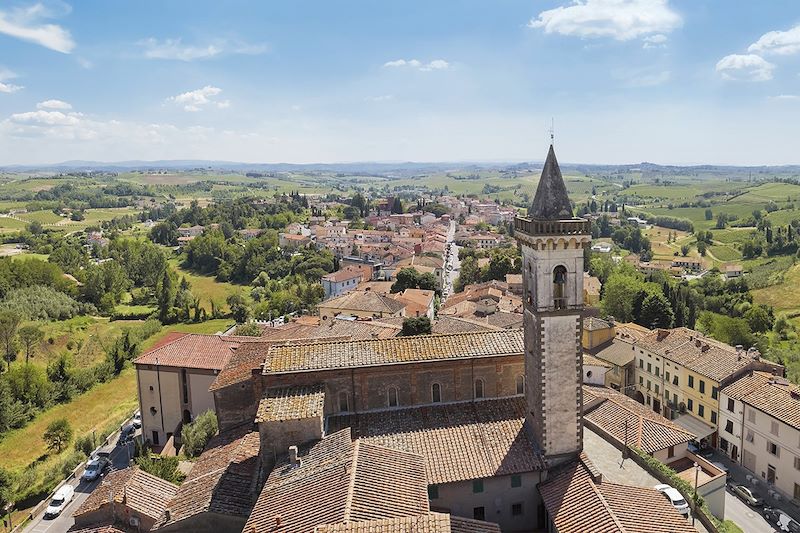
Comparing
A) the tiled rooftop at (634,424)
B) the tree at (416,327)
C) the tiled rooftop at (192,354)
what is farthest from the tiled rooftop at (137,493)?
the tree at (416,327)

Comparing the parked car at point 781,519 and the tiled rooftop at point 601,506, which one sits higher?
the tiled rooftop at point 601,506

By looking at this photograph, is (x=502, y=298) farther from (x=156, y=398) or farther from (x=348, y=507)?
(x=348, y=507)

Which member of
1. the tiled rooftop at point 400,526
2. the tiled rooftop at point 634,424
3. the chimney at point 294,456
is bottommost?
the tiled rooftop at point 634,424

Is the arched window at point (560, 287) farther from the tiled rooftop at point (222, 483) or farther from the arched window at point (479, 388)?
the tiled rooftop at point (222, 483)

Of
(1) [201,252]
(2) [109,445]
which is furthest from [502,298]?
(1) [201,252]

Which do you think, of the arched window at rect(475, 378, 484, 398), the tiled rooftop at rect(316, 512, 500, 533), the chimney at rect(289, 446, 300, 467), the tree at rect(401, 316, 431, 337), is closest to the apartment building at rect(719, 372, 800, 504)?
the arched window at rect(475, 378, 484, 398)

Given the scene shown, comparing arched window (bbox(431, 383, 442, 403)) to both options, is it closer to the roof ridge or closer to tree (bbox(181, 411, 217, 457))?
the roof ridge

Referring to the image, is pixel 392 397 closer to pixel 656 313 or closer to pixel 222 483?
pixel 222 483
